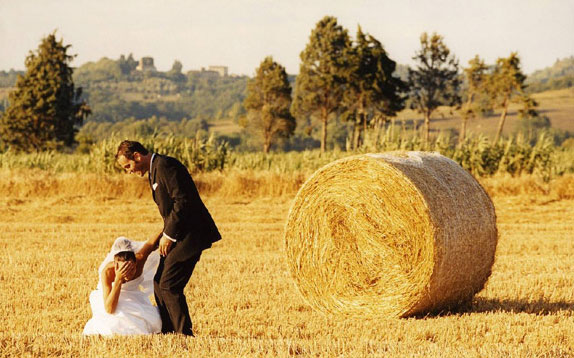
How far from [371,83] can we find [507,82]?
10980 millimetres

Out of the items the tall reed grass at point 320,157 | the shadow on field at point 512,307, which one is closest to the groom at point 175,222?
the shadow on field at point 512,307

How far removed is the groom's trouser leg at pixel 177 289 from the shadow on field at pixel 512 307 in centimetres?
295

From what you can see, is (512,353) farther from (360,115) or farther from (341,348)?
(360,115)

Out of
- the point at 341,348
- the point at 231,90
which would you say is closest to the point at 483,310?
the point at 341,348

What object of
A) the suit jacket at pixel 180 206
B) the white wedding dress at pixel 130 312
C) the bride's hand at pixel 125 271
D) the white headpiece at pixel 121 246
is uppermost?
the suit jacket at pixel 180 206

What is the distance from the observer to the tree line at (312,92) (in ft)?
171

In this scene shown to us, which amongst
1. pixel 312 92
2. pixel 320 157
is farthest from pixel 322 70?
pixel 320 157

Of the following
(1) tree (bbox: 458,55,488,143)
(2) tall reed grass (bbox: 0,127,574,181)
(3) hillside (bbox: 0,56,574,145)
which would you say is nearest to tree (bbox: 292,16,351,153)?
(3) hillside (bbox: 0,56,574,145)

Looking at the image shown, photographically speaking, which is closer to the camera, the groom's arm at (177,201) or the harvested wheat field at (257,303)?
the harvested wheat field at (257,303)

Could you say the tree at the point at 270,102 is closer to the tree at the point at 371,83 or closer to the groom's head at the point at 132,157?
the tree at the point at 371,83

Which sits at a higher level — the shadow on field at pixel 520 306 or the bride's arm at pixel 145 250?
the bride's arm at pixel 145 250

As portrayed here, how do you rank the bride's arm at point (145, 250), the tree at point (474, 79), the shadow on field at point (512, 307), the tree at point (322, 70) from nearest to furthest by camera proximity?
the bride's arm at point (145, 250)
the shadow on field at point (512, 307)
the tree at point (322, 70)
the tree at point (474, 79)

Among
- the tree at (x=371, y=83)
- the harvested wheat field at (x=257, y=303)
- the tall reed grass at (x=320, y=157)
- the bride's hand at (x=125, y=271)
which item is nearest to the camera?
the harvested wheat field at (x=257, y=303)

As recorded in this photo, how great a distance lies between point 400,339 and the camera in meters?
7.47
